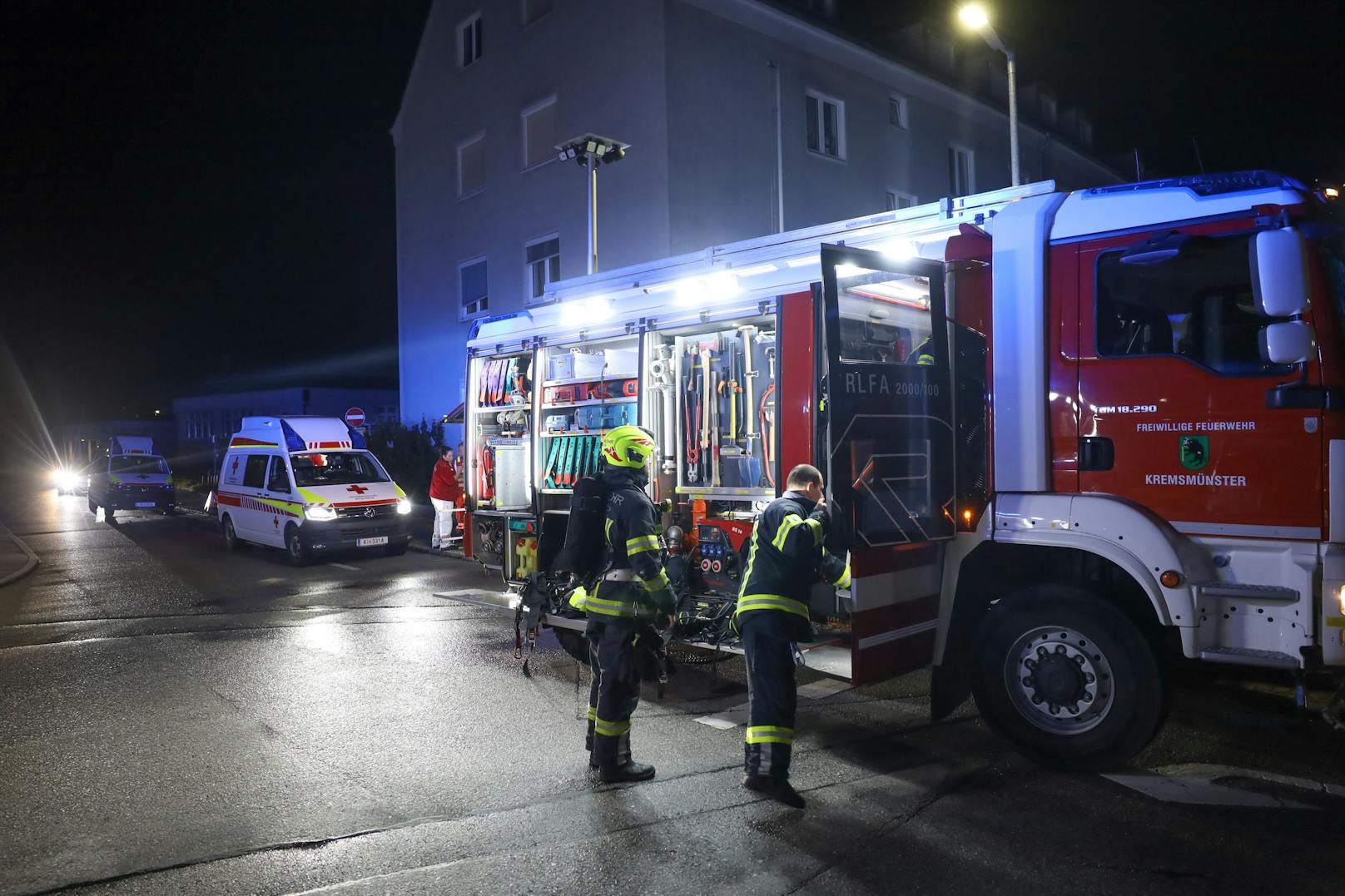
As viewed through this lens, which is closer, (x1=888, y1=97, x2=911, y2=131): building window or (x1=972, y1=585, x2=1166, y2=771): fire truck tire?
(x1=972, y1=585, x2=1166, y2=771): fire truck tire

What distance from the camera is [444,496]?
12.2 meters

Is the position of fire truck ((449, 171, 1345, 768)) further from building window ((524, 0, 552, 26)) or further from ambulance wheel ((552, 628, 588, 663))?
building window ((524, 0, 552, 26))

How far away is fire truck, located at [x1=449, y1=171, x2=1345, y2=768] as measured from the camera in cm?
427

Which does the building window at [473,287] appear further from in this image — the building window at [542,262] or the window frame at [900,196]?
the window frame at [900,196]

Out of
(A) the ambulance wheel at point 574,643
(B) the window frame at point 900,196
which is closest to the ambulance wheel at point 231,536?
(A) the ambulance wheel at point 574,643

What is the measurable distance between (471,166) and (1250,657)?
21352 mm

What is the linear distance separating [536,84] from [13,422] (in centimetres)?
8274

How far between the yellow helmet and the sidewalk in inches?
437

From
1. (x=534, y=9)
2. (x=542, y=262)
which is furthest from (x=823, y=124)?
(x=542, y=262)

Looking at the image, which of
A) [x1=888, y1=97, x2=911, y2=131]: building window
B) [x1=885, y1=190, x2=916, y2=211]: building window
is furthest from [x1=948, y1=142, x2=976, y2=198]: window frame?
Answer: [x1=888, y1=97, x2=911, y2=131]: building window

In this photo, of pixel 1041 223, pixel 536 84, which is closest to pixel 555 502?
pixel 1041 223

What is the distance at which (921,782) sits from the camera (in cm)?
470

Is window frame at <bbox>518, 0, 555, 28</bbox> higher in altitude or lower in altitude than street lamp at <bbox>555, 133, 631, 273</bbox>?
higher

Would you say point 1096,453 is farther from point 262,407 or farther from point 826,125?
point 262,407
